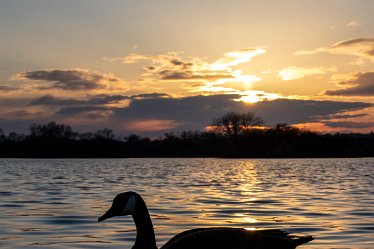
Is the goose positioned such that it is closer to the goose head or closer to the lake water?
the goose head

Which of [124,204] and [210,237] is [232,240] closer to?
[210,237]

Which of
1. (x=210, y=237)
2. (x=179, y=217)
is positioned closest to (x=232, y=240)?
(x=210, y=237)

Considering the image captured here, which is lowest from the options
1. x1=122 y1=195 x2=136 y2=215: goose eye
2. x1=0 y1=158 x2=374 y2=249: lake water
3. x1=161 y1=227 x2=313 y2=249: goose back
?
x1=0 y1=158 x2=374 y2=249: lake water

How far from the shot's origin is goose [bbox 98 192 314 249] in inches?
378

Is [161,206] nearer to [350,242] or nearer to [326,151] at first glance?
[350,242]

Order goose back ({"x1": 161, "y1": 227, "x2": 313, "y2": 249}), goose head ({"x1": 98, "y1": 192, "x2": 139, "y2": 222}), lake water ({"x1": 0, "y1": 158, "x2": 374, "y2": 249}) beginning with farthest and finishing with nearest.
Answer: lake water ({"x1": 0, "y1": 158, "x2": 374, "y2": 249}), goose head ({"x1": 98, "y1": 192, "x2": 139, "y2": 222}), goose back ({"x1": 161, "y1": 227, "x2": 313, "y2": 249})

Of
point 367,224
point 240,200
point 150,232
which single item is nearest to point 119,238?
point 150,232

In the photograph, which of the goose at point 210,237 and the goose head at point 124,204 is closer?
the goose at point 210,237

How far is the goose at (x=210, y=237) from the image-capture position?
31.5 ft

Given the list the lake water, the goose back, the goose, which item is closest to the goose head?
the goose

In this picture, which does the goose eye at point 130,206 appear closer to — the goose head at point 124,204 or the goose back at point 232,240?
the goose head at point 124,204

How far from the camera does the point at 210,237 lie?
9617mm

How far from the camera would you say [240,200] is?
27.5 metres

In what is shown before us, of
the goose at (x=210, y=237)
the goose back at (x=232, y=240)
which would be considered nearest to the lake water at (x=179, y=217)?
the goose at (x=210, y=237)
